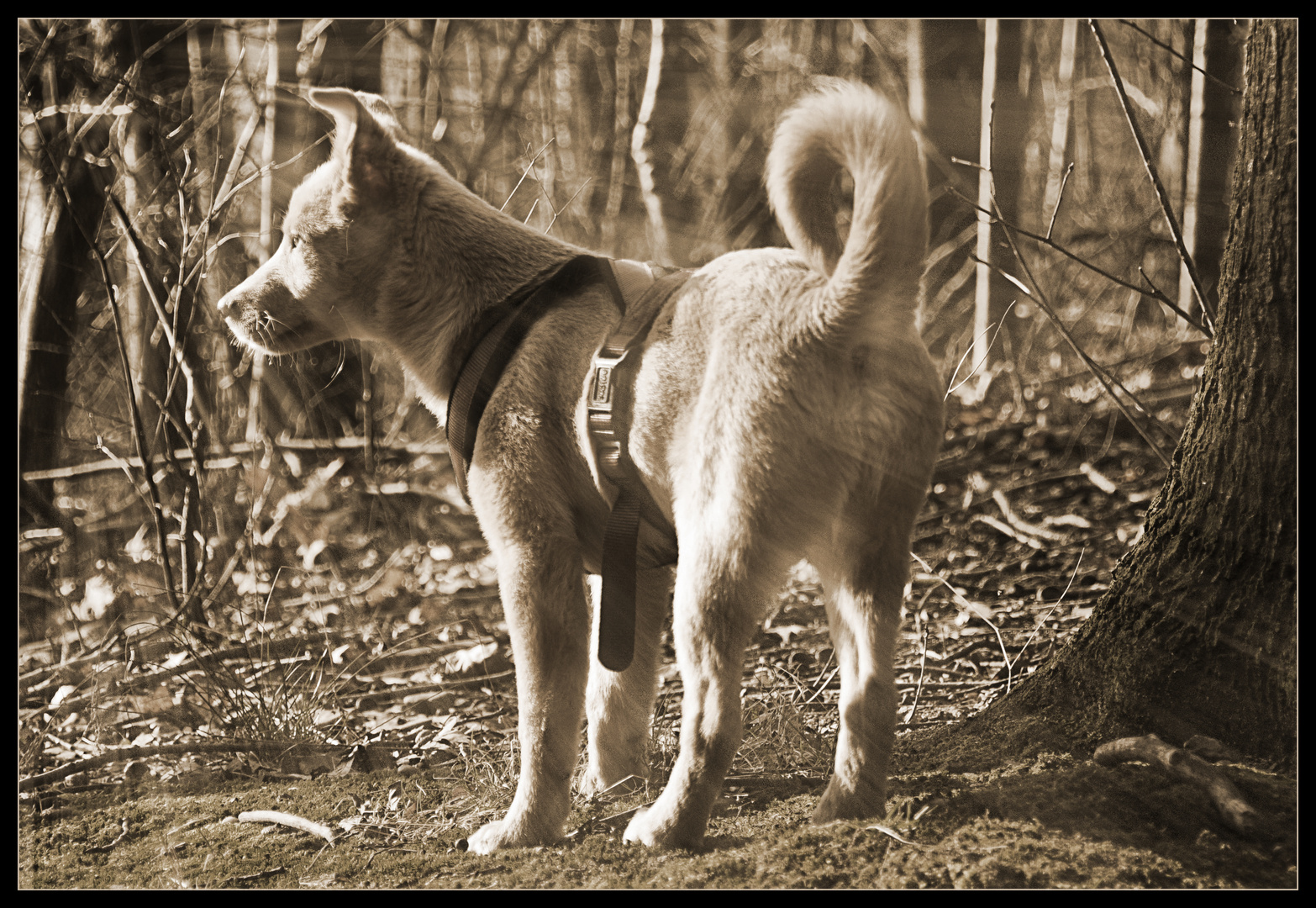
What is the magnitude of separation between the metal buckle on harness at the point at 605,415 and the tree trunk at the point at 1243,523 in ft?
4.28

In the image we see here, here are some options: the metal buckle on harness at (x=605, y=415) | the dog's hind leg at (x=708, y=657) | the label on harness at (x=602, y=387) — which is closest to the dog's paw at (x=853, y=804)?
the dog's hind leg at (x=708, y=657)

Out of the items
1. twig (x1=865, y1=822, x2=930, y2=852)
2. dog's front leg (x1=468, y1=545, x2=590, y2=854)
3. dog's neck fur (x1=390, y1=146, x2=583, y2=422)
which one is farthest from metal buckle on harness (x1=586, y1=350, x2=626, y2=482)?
twig (x1=865, y1=822, x2=930, y2=852)

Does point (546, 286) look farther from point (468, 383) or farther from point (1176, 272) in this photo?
point (1176, 272)

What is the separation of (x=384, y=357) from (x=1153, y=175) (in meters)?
2.12

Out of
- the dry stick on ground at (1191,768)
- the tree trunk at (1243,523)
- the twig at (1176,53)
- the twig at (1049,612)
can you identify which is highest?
the twig at (1176,53)

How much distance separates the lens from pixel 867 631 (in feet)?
7.59

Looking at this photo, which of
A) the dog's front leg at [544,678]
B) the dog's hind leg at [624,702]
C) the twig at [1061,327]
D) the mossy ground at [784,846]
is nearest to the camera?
the mossy ground at [784,846]

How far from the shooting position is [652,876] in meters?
2.30

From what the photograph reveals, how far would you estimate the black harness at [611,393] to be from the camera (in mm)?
2354

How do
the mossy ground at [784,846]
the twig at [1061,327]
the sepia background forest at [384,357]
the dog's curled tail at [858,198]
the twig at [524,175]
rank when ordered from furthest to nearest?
the twig at [524,175] → the twig at [1061,327] → the sepia background forest at [384,357] → the mossy ground at [784,846] → the dog's curled tail at [858,198]

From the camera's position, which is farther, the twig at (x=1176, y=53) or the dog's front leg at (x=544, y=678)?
the twig at (x=1176, y=53)

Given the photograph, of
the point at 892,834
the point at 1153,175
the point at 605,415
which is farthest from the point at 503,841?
the point at 1153,175

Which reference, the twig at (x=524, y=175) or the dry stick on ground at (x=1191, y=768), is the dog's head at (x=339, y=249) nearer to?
the twig at (x=524, y=175)

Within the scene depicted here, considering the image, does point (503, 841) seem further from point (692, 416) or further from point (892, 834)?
point (692, 416)
